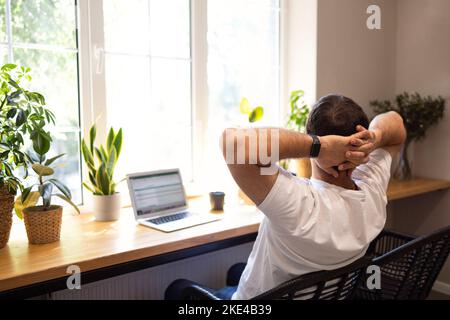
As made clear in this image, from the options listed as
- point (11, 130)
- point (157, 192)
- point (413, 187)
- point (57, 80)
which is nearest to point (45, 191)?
point (11, 130)

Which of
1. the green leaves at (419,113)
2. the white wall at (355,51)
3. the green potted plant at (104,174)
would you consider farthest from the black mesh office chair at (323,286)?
the green leaves at (419,113)

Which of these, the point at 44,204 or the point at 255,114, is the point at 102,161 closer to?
the point at 44,204

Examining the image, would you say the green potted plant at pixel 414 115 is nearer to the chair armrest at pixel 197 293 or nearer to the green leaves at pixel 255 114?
the green leaves at pixel 255 114

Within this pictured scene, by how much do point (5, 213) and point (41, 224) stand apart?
124 mm

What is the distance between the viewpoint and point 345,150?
1165 mm

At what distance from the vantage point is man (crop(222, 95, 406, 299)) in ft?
3.54

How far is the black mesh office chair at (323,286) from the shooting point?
1.09m

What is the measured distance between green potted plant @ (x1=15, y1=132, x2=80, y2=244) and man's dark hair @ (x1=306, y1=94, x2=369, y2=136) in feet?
3.05

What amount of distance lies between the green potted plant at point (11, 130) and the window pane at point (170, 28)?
0.93m

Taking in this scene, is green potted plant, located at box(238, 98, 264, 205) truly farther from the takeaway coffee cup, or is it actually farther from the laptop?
the laptop

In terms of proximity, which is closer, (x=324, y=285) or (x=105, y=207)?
(x=324, y=285)

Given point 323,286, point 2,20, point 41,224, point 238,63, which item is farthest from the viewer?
point 238,63

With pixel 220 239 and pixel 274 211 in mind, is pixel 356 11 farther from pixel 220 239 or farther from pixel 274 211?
pixel 274 211

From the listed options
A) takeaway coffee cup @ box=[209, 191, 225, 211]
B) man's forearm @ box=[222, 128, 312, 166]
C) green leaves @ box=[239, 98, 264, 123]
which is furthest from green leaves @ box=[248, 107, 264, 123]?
man's forearm @ box=[222, 128, 312, 166]
